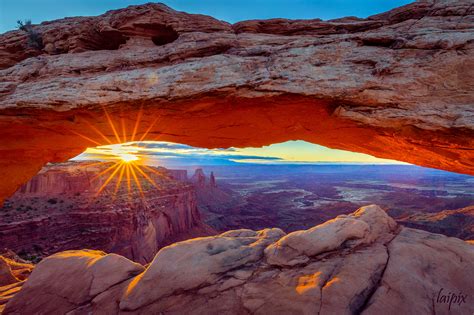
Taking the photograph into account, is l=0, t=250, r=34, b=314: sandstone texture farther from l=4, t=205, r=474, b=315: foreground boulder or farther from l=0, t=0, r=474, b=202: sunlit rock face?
l=0, t=0, r=474, b=202: sunlit rock face

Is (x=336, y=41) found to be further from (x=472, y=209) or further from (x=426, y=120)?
(x=472, y=209)

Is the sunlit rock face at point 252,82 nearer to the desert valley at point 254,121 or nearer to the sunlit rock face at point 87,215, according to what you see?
the desert valley at point 254,121

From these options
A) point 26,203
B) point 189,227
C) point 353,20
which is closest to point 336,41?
point 353,20

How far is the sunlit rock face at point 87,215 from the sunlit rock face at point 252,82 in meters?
18.0

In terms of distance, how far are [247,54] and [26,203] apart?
109 ft

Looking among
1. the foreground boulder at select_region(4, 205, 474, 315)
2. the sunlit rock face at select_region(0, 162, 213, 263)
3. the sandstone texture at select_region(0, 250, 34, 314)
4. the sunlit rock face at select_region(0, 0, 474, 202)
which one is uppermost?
the sunlit rock face at select_region(0, 0, 474, 202)

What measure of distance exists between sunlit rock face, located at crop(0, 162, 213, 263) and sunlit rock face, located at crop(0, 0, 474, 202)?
18016mm

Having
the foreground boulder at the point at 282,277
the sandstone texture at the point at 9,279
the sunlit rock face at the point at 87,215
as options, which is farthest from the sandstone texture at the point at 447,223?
the sandstone texture at the point at 9,279

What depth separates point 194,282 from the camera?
168 inches

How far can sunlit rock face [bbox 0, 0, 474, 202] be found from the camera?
515cm

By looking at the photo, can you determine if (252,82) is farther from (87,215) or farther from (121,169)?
(121,169)

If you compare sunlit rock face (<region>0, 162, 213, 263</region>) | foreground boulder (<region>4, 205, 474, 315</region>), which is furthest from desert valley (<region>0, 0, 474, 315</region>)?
sunlit rock face (<region>0, 162, 213, 263</region>)

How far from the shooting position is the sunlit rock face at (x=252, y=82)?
5147 mm

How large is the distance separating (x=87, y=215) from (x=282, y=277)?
27207mm
